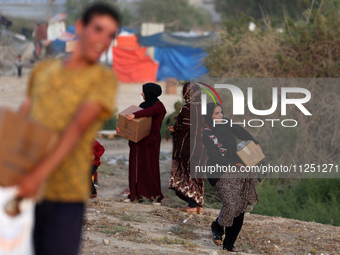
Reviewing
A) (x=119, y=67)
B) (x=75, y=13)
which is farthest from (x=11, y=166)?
(x=75, y=13)

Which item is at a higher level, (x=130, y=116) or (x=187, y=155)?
(x=130, y=116)

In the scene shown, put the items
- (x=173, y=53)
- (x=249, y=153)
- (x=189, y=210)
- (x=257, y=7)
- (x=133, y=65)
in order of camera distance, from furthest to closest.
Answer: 1. (x=257, y=7)
2. (x=173, y=53)
3. (x=133, y=65)
4. (x=189, y=210)
5. (x=249, y=153)

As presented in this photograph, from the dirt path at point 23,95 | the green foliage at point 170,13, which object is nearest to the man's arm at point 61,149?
the dirt path at point 23,95

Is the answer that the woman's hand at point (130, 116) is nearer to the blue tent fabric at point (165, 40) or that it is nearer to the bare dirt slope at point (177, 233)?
the bare dirt slope at point (177, 233)

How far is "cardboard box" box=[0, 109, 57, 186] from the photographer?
2381 millimetres

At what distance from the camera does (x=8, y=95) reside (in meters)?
20.7

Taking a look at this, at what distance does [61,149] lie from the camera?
7.80 feet

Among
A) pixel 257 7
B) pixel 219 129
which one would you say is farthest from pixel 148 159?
pixel 257 7

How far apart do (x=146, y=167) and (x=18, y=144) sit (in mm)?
5205

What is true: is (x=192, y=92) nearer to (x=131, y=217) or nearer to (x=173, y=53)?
(x=131, y=217)

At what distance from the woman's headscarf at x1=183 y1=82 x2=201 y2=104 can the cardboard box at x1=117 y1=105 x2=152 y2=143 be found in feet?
2.18

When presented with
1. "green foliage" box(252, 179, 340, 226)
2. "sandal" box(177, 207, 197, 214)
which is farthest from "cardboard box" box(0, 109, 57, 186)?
"green foliage" box(252, 179, 340, 226)

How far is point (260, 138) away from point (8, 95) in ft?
44.0

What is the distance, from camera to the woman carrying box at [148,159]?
24.0 feet
